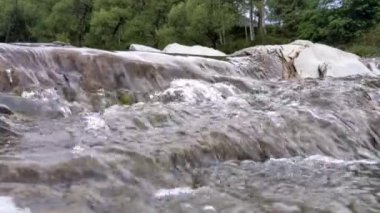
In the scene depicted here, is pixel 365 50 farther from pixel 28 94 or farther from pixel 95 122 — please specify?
pixel 95 122

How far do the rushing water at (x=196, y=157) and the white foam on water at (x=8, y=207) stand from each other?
0.02m

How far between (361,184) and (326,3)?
131 ft

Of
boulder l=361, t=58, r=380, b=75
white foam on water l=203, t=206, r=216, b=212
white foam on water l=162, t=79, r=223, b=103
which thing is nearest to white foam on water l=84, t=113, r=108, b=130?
white foam on water l=162, t=79, r=223, b=103

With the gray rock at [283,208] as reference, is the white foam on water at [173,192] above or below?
above

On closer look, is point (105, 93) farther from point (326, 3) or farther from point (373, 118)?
point (326, 3)

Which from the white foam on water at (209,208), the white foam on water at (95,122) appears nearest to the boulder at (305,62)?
the white foam on water at (95,122)

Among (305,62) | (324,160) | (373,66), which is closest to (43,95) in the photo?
(324,160)

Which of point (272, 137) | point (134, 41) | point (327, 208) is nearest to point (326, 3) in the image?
point (134, 41)

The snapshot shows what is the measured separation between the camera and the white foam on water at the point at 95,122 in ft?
26.0

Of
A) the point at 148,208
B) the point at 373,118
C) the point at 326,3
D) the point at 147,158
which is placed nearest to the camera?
the point at 148,208

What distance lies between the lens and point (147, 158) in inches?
242

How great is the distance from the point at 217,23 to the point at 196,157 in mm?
33641

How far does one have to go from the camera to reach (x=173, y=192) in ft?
17.4

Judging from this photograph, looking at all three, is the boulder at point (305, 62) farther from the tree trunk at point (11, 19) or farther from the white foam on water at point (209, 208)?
the tree trunk at point (11, 19)
